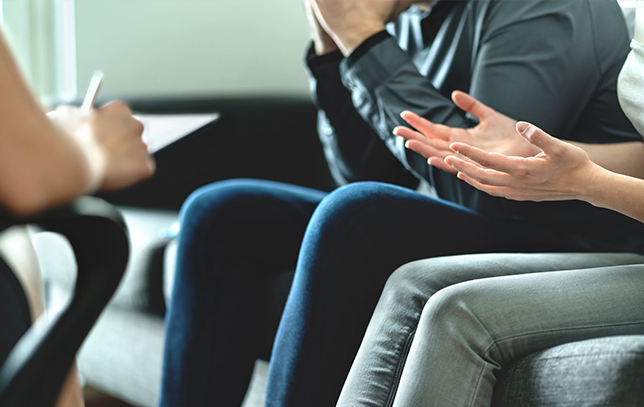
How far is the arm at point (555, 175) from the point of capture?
58 cm

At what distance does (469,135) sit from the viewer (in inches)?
30.0

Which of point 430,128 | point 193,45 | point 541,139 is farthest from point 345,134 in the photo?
point 193,45

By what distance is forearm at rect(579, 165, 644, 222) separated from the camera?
59cm

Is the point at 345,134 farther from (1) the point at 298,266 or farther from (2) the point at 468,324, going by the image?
(2) the point at 468,324

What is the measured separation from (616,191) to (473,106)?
23cm

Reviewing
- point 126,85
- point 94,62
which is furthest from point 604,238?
point 94,62

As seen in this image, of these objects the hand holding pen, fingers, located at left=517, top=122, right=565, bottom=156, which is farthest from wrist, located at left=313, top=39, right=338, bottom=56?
the hand holding pen

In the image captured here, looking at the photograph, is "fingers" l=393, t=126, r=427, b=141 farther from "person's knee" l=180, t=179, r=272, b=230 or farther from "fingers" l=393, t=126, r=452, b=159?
"person's knee" l=180, t=179, r=272, b=230

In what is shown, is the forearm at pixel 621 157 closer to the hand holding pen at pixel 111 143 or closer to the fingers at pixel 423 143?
the fingers at pixel 423 143

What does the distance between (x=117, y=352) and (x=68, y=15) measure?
1936mm

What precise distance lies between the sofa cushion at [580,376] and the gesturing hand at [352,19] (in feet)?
1.82

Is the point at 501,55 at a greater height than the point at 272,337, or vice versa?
the point at 501,55

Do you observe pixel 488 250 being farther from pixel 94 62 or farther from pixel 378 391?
pixel 94 62

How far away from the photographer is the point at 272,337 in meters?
0.83
